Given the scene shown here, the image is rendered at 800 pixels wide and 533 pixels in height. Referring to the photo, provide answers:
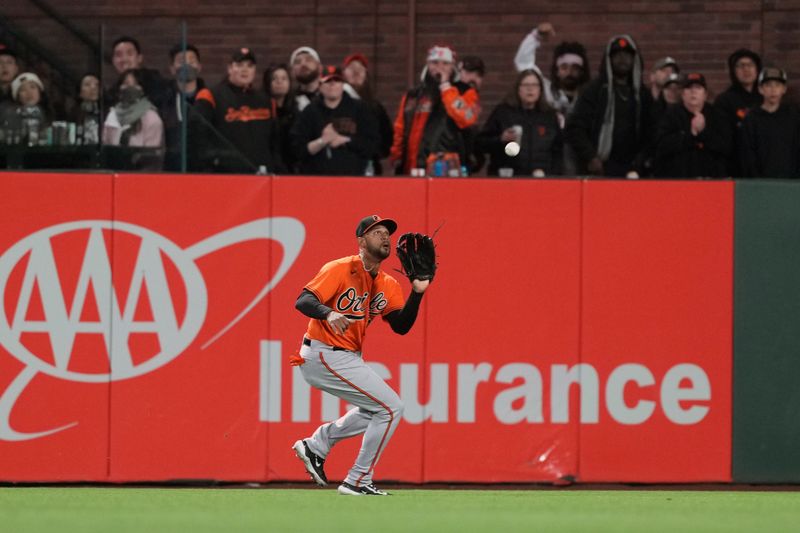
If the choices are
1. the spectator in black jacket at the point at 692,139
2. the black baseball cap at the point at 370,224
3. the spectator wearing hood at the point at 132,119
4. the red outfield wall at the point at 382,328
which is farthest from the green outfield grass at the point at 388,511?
the spectator in black jacket at the point at 692,139

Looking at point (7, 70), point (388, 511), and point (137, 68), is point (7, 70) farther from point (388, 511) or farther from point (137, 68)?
point (388, 511)

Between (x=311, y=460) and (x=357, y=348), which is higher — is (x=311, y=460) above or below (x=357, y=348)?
below

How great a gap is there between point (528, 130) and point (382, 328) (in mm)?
2236

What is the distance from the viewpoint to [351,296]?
10.2 m

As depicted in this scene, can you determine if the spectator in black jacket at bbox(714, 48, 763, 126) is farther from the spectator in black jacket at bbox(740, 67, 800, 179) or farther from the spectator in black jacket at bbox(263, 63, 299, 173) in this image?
Result: the spectator in black jacket at bbox(263, 63, 299, 173)

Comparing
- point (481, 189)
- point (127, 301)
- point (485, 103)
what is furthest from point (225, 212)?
point (485, 103)

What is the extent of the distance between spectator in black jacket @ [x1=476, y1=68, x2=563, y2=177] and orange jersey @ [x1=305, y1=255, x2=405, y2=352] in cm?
269

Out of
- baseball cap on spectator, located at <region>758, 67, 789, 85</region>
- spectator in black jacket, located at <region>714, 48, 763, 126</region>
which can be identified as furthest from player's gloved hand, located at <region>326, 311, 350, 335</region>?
baseball cap on spectator, located at <region>758, 67, 789, 85</region>

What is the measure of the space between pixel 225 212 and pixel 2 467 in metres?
2.88

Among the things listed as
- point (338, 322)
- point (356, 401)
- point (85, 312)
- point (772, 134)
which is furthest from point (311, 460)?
point (772, 134)

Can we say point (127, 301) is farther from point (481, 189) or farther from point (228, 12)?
point (228, 12)

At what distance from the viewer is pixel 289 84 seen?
43.2 ft

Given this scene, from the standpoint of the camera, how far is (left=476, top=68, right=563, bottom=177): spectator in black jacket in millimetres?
12602

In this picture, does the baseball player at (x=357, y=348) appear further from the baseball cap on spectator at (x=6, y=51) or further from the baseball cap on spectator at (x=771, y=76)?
the baseball cap on spectator at (x=771, y=76)
